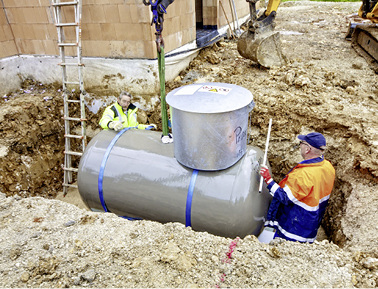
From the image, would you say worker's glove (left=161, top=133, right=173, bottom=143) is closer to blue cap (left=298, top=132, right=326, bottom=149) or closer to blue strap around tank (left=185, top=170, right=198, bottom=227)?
blue strap around tank (left=185, top=170, right=198, bottom=227)

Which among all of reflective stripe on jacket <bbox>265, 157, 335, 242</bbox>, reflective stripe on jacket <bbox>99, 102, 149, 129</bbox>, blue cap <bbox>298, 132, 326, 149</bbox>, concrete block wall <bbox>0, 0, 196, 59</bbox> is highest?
concrete block wall <bbox>0, 0, 196, 59</bbox>

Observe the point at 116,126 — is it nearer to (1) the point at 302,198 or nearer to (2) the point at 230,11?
(1) the point at 302,198

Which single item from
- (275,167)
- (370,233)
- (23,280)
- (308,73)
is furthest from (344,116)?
(23,280)

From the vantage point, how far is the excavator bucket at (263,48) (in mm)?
6648

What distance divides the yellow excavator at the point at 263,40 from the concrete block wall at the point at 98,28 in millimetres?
1630

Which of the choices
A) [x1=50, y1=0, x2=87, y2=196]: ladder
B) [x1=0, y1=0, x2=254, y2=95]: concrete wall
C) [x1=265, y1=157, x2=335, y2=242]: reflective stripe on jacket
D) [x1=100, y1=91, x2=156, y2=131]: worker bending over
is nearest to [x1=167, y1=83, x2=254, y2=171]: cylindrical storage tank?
[x1=265, y1=157, x2=335, y2=242]: reflective stripe on jacket

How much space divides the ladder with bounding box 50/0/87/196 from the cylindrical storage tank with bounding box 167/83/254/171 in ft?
11.2

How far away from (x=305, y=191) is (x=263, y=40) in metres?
4.70

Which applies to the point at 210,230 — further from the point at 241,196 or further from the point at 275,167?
the point at 275,167

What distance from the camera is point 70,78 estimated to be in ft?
21.1

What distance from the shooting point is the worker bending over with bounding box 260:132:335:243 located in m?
3.10

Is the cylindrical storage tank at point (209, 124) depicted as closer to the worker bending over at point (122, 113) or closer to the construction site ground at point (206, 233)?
the construction site ground at point (206, 233)

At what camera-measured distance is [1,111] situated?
219 inches

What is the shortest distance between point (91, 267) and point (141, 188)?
117cm
